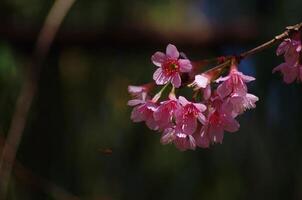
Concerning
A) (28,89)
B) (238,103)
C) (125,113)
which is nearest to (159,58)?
(238,103)

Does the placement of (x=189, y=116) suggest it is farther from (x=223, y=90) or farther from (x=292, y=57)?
(x=292, y=57)

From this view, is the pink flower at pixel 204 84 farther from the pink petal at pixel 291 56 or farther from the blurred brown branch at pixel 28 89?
the blurred brown branch at pixel 28 89

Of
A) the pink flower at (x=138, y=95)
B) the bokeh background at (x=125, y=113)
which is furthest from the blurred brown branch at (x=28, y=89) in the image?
the pink flower at (x=138, y=95)

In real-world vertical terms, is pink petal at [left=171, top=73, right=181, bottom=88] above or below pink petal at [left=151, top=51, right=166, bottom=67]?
below

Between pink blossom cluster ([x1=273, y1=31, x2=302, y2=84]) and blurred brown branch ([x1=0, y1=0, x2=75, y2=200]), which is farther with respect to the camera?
blurred brown branch ([x1=0, y1=0, x2=75, y2=200])

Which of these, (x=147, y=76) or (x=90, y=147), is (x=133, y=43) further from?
(x=90, y=147)

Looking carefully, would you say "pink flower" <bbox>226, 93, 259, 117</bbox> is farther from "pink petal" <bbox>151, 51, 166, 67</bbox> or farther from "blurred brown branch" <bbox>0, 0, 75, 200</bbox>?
"blurred brown branch" <bbox>0, 0, 75, 200</bbox>

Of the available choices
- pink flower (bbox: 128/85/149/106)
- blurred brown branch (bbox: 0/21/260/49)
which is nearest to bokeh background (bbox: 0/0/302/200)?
blurred brown branch (bbox: 0/21/260/49)
